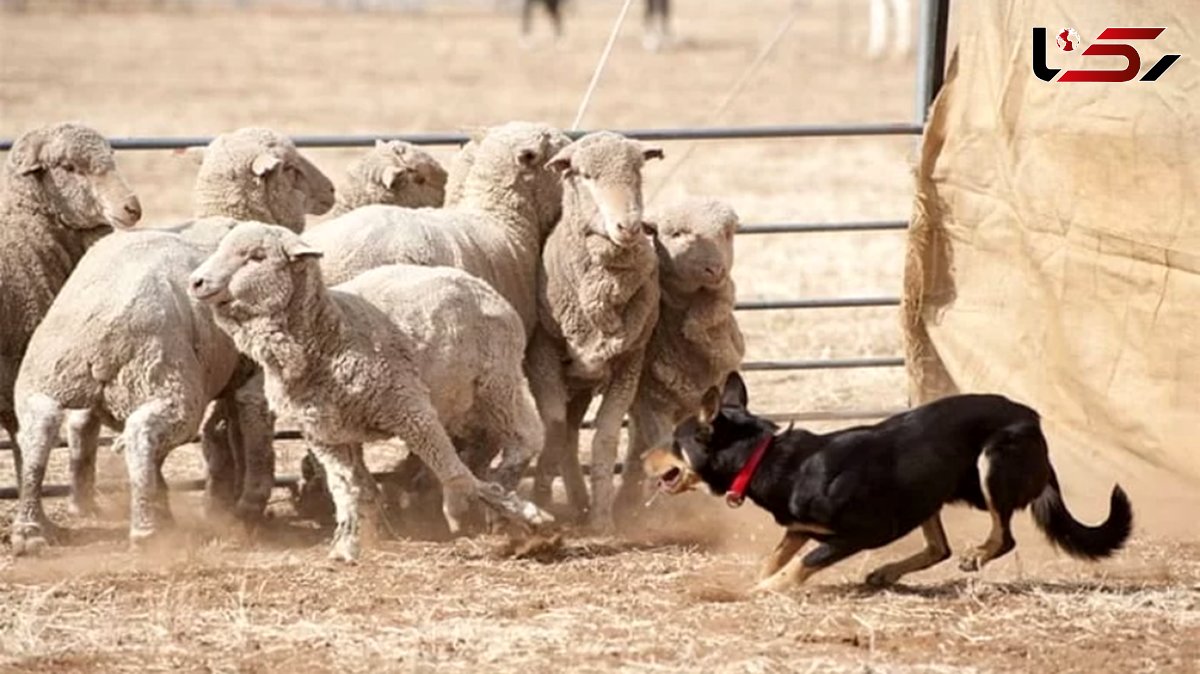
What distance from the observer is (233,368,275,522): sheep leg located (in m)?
7.52

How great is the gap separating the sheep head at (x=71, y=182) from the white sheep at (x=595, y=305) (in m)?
1.50

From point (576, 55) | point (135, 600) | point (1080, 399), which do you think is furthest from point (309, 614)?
point (576, 55)

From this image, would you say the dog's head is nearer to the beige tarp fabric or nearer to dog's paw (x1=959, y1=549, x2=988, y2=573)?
dog's paw (x1=959, y1=549, x2=988, y2=573)

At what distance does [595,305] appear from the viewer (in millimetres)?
7723

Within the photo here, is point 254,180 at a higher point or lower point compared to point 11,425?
Answer: higher

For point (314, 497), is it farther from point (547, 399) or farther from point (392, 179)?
point (392, 179)

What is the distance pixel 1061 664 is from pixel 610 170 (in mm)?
2640

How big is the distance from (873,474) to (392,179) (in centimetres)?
268

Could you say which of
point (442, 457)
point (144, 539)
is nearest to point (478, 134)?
point (442, 457)

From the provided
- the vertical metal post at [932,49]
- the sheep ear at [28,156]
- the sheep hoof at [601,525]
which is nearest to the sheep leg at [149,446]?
the sheep ear at [28,156]

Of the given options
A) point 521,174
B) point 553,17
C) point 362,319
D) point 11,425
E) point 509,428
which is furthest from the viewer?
point 553,17

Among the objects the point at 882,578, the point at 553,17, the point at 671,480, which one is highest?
the point at 671,480

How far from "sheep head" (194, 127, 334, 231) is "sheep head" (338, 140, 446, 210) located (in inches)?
14.1

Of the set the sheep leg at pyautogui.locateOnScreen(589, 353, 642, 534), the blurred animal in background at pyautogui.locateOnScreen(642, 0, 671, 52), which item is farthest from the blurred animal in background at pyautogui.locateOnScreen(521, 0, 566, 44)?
the sheep leg at pyautogui.locateOnScreen(589, 353, 642, 534)
